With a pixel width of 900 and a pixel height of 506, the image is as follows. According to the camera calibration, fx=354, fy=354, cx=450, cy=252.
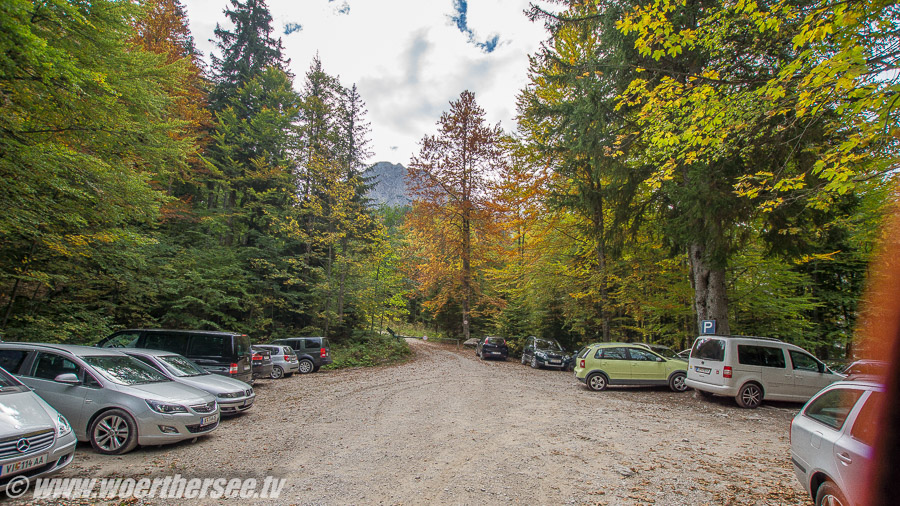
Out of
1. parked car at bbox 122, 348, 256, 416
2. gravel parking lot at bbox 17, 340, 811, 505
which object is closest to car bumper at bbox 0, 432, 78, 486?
gravel parking lot at bbox 17, 340, 811, 505

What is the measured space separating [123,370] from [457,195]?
2079 centimetres

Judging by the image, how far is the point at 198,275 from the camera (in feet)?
49.9

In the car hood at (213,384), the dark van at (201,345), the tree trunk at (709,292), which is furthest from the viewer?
the tree trunk at (709,292)

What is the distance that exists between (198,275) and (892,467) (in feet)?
62.1

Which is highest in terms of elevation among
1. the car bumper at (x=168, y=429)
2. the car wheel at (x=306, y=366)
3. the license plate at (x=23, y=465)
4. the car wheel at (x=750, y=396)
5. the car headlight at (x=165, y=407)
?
the car wheel at (x=750, y=396)

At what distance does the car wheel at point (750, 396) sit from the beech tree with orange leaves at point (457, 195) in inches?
662

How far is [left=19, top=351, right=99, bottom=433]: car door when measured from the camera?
18.2 feet

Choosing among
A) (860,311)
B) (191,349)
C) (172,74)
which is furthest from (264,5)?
(860,311)

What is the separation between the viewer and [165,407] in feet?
18.4

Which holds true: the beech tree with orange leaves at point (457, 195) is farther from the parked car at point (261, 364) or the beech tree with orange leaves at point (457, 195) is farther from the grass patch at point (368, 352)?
the parked car at point (261, 364)

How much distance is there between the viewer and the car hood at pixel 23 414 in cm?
394

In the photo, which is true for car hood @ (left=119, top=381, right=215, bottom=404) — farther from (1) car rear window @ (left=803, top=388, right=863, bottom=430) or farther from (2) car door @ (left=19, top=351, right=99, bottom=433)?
(1) car rear window @ (left=803, top=388, right=863, bottom=430)

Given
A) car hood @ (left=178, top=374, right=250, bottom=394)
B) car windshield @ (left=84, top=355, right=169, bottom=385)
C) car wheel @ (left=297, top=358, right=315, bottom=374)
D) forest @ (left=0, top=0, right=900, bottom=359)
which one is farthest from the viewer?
car wheel @ (left=297, top=358, right=315, bottom=374)

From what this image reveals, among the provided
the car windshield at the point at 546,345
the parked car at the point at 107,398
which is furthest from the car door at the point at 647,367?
the parked car at the point at 107,398
